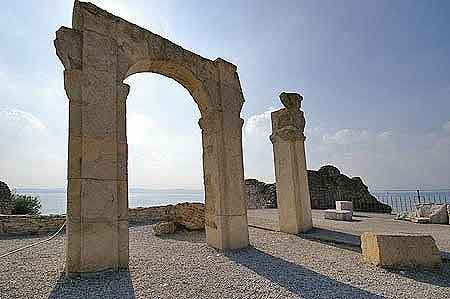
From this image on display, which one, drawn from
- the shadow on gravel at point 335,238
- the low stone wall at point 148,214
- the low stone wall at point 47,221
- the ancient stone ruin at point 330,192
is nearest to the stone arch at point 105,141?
the shadow on gravel at point 335,238

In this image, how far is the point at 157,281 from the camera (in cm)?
452

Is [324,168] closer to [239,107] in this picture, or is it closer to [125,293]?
[239,107]

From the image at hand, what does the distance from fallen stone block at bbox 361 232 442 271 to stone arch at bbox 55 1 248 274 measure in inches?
117

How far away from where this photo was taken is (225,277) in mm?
4738

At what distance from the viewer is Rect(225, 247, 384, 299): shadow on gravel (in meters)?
4.02

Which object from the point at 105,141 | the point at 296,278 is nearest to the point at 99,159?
the point at 105,141

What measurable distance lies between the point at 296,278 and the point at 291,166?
14.7 ft

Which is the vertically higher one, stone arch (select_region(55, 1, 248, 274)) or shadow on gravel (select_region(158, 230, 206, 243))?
stone arch (select_region(55, 1, 248, 274))

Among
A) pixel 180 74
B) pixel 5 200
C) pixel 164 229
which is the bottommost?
pixel 164 229

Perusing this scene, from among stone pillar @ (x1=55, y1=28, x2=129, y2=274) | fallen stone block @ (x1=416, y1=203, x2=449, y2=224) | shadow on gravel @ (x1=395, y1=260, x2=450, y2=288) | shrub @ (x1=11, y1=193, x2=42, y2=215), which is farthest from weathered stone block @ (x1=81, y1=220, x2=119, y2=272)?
fallen stone block @ (x1=416, y1=203, x2=449, y2=224)

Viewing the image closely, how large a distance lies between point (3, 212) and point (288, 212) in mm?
11097

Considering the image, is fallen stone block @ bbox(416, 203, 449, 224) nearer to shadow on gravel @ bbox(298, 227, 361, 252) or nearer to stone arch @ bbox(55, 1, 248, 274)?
shadow on gravel @ bbox(298, 227, 361, 252)

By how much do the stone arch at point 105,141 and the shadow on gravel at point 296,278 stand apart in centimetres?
104

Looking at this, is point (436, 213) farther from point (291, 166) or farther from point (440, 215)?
point (291, 166)
